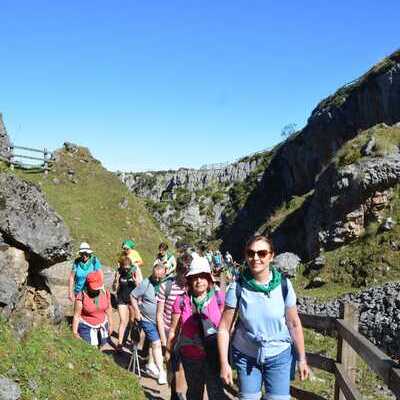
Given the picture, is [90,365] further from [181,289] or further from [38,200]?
[38,200]

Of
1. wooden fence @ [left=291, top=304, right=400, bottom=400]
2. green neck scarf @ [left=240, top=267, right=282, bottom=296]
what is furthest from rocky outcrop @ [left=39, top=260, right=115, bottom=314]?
green neck scarf @ [left=240, top=267, right=282, bottom=296]

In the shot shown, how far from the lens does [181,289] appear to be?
6742 millimetres

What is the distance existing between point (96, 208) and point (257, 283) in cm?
2415

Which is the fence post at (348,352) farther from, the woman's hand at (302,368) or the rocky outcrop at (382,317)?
the rocky outcrop at (382,317)

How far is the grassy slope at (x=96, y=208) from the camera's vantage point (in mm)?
24828

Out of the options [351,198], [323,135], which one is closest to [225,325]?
[351,198]

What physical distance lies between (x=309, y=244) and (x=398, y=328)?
46.2ft

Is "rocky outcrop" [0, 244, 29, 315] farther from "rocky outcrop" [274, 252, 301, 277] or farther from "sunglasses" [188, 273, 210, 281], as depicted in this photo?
"rocky outcrop" [274, 252, 301, 277]

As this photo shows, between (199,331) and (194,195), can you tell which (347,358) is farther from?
(194,195)

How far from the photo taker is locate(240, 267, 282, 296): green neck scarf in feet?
15.0

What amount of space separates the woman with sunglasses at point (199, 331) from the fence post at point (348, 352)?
4.54ft

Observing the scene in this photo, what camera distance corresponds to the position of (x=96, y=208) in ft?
92.0

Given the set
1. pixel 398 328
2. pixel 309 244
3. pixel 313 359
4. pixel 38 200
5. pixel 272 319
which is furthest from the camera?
pixel 309 244

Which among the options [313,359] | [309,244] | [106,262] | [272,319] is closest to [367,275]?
[309,244]
